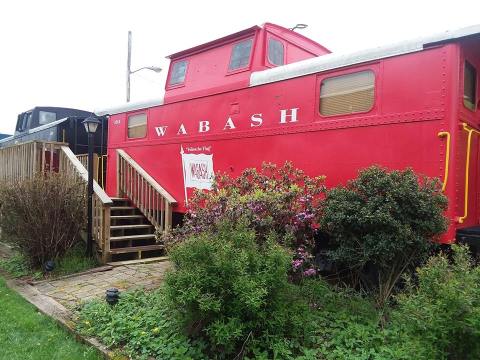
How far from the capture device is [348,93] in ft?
16.8

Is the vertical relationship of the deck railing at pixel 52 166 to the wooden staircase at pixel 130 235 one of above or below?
above

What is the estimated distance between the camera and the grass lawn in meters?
3.92

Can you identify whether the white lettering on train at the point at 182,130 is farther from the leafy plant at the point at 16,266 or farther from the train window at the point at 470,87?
the train window at the point at 470,87

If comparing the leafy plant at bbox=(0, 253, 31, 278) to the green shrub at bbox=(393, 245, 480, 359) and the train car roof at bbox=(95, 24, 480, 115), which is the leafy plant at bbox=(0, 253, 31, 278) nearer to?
the train car roof at bbox=(95, 24, 480, 115)

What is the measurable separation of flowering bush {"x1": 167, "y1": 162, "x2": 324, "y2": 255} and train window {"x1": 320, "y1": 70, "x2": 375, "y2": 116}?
34.1 inches

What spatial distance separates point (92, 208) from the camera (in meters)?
7.51

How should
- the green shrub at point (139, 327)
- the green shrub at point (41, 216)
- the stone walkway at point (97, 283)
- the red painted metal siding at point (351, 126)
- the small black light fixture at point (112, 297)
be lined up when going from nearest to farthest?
the green shrub at point (139, 327) → the red painted metal siding at point (351, 126) → the small black light fixture at point (112, 297) → the stone walkway at point (97, 283) → the green shrub at point (41, 216)

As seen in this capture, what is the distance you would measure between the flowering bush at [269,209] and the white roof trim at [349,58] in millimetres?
1282

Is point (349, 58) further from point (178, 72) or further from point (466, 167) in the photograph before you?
point (178, 72)

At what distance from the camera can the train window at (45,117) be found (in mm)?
14508

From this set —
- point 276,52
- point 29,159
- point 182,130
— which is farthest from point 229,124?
point 29,159

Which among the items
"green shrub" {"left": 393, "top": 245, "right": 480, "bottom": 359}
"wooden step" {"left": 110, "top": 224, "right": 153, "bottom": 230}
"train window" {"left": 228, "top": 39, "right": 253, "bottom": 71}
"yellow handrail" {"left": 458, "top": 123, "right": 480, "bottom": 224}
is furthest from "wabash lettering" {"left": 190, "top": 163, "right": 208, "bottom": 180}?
"green shrub" {"left": 393, "top": 245, "right": 480, "bottom": 359}

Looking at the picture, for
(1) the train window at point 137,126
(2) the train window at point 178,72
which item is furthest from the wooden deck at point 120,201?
(2) the train window at point 178,72

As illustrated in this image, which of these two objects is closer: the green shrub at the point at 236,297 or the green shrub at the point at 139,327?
the green shrub at the point at 236,297
